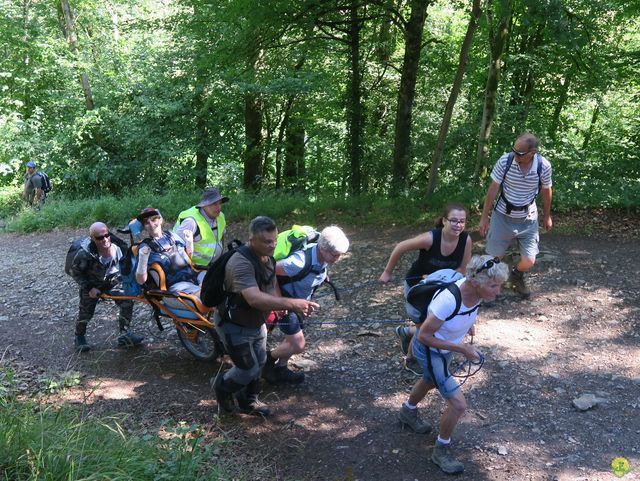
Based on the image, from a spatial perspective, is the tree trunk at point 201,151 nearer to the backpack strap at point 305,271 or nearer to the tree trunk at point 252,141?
the tree trunk at point 252,141

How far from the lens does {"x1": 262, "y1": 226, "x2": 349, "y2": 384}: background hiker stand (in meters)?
4.36

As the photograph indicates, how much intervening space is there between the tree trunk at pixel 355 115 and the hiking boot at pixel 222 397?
8.80 m

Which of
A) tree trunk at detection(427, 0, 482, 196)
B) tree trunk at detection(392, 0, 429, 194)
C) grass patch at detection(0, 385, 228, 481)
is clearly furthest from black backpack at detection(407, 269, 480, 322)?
tree trunk at detection(392, 0, 429, 194)

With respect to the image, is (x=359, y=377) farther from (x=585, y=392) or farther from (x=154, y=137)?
(x=154, y=137)

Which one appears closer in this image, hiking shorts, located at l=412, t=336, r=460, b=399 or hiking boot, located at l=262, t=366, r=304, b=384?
hiking shorts, located at l=412, t=336, r=460, b=399

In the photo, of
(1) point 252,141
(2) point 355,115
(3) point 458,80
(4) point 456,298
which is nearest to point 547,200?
(4) point 456,298

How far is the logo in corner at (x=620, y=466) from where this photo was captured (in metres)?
3.89

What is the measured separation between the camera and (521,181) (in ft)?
19.5

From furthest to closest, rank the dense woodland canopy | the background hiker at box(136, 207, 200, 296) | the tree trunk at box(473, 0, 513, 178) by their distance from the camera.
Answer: the dense woodland canopy
the tree trunk at box(473, 0, 513, 178)
the background hiker at box(136, 207, 200, 296)

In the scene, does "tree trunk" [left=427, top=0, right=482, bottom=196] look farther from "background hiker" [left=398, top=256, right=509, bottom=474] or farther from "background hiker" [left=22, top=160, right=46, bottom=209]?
"background hiker" [left=22, top=160, right=46, bottom=209]

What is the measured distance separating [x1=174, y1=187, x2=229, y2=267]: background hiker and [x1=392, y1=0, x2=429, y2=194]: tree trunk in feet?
20.9

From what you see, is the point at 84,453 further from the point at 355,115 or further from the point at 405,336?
the point at 355,115

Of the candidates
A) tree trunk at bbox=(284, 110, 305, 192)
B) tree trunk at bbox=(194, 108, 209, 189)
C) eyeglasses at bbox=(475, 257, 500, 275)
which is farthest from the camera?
tree trunk at bbox=(284, 110, 305, 192)

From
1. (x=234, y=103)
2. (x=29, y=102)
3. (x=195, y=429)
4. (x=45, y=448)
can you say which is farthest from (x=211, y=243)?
(x=29, y=102)
